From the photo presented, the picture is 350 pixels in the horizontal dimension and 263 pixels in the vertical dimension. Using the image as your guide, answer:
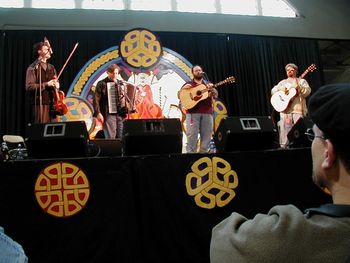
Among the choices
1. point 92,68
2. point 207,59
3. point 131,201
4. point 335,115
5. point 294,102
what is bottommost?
point 131,201

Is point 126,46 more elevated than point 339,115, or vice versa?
point 126,46

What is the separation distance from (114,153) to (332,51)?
7620mm

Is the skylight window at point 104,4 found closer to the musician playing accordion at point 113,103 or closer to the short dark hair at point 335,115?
the musician playing accordion at point 113,103

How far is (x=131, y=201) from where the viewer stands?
8.71 feet

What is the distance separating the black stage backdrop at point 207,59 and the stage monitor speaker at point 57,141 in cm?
394

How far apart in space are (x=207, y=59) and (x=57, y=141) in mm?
5136

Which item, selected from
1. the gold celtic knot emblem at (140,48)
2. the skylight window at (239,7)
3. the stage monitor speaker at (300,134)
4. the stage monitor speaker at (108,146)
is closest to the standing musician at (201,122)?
the stage monitor speaker at (108,146)

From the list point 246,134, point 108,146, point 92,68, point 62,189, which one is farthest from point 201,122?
point 92,68

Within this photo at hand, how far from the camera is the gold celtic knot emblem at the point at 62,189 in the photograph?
8.42ft

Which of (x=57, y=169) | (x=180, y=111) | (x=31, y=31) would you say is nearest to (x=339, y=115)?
(x=57, y=169)

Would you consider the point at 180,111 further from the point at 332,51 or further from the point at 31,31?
the point at 332,51

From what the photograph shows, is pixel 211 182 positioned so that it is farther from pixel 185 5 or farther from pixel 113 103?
pixel 185 5

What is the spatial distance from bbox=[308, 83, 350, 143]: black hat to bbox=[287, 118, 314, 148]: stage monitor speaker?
2917 millimetres

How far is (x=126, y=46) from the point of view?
6.81 m
